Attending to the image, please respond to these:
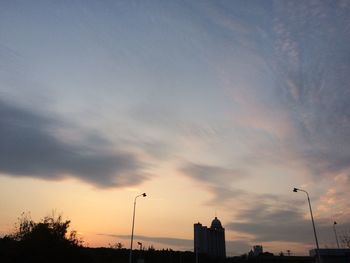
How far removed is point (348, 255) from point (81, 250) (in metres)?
64.0

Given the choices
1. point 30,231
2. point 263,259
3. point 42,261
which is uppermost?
point 263,259

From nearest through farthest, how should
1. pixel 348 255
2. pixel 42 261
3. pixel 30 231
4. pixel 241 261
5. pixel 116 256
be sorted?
pixel 42 261 < pixel 30 231 < pixel 348 255 < pixel 116 256 < pixel 241 261

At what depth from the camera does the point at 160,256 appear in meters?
170

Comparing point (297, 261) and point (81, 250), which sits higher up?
point (297, 261)

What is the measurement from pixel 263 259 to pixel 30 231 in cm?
14254

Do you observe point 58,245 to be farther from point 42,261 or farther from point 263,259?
point 263,259

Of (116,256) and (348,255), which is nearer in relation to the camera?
(348,255)

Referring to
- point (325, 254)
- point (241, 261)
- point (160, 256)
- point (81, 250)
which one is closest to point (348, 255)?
point (325, 254)

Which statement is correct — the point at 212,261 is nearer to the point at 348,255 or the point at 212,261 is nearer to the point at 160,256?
the point at 160,256

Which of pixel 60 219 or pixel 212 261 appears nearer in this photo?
pixel 60 219

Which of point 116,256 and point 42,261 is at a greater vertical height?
point 116,256

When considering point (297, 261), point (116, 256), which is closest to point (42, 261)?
point (116, 256)

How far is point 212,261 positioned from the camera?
601 ft

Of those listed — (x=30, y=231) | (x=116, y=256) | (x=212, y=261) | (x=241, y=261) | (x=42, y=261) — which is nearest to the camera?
(x=42, y=261)
